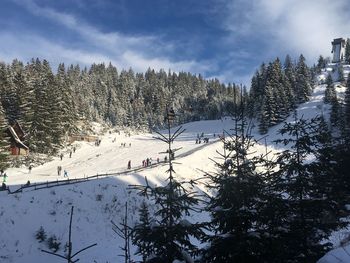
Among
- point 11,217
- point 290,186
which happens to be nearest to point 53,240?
point 11,217

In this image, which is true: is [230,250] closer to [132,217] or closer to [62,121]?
[132,217]

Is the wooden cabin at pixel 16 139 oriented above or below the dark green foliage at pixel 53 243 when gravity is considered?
above

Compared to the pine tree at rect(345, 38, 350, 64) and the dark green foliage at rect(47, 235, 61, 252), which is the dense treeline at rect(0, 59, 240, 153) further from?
the pine tree at rect(345, 38, 350, 64)

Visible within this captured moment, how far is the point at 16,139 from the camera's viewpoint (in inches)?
2384

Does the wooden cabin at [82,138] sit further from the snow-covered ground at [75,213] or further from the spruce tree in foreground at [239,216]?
the spruce tree in foreground at [239,216]

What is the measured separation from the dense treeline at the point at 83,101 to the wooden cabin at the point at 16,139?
1.14m

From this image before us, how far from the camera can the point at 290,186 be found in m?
13.2

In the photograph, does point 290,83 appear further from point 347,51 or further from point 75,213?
point 75,213

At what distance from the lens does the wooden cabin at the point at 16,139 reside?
199ft

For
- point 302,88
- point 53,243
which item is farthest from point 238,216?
point 302,88

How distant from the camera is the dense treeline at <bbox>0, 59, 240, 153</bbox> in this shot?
6588 centimetres

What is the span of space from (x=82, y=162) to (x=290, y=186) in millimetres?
54284

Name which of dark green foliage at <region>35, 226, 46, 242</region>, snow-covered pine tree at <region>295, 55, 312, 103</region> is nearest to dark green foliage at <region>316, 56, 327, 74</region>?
snow-covered pine tree at <region>295, 55, 312, 103</region>

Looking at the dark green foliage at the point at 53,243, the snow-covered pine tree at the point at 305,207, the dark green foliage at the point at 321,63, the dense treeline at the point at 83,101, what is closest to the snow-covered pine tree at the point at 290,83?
the dense treeline at the point at 83,101
